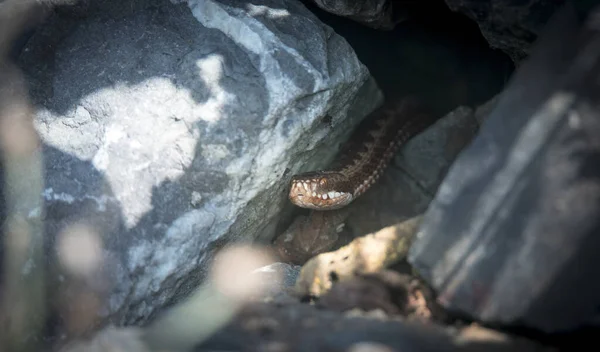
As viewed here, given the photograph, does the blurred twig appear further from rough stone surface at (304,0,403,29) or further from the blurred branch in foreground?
rough stone surface at (304,0,403,29)

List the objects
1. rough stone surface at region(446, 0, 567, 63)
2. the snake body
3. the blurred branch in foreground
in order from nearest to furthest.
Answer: the blurred branch in foreground → rough stone surface at region(446, 0, 567, 63) → the snake body

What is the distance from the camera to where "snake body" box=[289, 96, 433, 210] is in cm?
373

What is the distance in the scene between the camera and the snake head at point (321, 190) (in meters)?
3.65

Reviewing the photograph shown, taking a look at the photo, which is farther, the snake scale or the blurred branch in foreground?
the snake scale

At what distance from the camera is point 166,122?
3105 millimetres

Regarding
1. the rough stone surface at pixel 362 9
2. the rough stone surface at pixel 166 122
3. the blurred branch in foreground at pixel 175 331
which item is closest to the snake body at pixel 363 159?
the rough stone surface at pixel 166 122

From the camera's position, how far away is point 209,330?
7.59 feet

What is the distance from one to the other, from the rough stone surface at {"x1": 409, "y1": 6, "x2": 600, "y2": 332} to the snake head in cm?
137

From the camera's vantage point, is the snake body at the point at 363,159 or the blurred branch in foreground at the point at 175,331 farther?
the snake body at the point at 363,159

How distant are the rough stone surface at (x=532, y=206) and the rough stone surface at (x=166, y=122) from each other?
129 centimetres

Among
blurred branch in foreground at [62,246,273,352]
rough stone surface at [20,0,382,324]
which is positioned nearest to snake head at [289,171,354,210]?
rough stone surface at [20,0,382,324]

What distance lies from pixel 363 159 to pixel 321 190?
2.39 ft

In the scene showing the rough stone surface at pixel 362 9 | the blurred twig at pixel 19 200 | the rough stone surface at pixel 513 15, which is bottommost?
the blurred twig at pixel 19 200

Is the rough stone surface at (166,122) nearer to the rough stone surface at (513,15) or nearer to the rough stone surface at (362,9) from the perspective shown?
the rough stone surface at (362,9)
